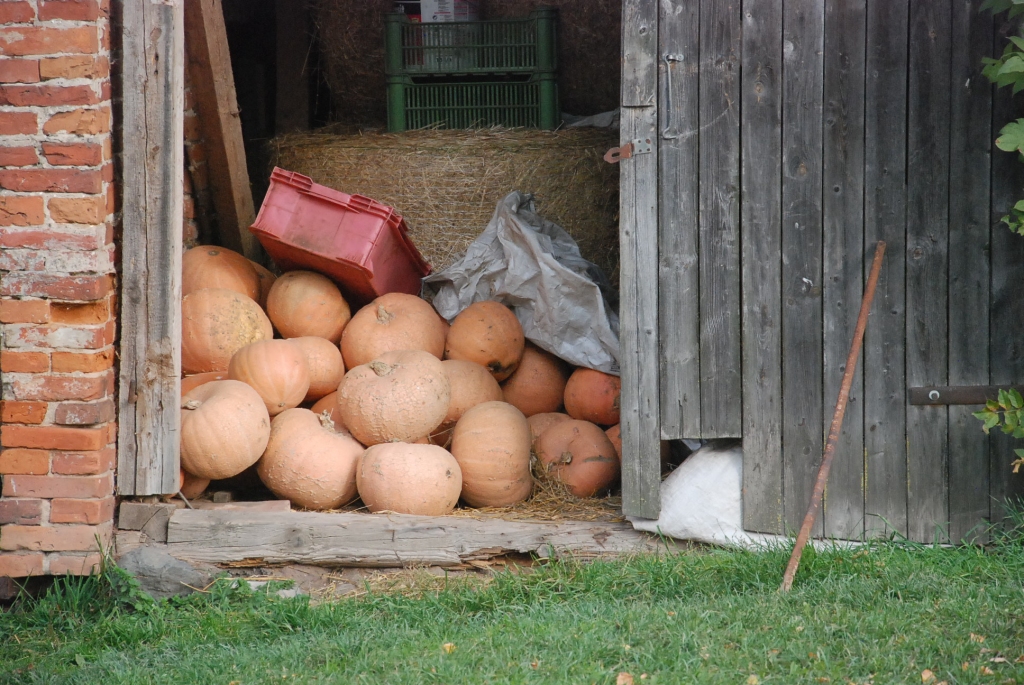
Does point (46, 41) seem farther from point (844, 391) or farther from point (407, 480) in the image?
point (844, 391)

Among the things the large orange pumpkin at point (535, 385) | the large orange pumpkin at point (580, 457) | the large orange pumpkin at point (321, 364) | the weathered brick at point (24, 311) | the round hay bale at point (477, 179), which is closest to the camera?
the weathered brick at point (24, 311)

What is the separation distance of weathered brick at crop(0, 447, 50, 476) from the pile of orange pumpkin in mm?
577

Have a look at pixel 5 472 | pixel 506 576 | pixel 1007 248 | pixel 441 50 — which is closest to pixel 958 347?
pixel 1007 248

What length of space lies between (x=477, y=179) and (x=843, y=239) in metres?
2.24

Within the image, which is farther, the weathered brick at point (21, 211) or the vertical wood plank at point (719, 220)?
the vertical wood plank at point (719, 220)

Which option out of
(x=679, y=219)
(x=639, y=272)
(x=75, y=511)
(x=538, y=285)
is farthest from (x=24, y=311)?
(x=679, y=219)

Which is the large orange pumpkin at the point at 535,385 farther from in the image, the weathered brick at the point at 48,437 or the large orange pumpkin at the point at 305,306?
the weathered brick at the point at 48,437

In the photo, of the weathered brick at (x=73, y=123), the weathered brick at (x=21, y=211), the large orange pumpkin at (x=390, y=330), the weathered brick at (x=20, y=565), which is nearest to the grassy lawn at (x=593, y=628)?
the weathered brick at (x=20, y=565)

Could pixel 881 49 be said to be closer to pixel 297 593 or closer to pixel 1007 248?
pixel 1007 248

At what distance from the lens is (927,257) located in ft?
13.7

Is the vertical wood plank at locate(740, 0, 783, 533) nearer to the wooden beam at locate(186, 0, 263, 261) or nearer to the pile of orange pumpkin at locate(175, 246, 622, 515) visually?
the pile of orange pumpkin at locate(175, 246, 622, 515)

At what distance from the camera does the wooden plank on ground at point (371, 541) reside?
4.36 meters

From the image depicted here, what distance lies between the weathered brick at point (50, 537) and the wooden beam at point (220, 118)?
2014mm

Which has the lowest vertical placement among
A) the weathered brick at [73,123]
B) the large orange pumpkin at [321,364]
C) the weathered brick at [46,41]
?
the large orange pumpkin at [321,364]
